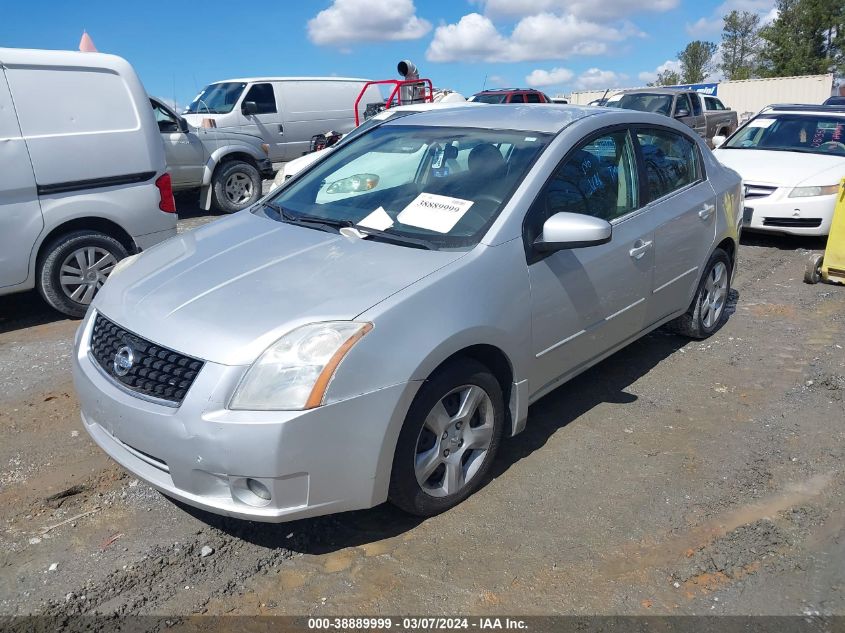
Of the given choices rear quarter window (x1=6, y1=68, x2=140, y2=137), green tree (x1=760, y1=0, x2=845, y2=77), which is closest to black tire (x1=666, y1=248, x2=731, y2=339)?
rear quarter window (x1=6, y1=68, x2=140, y2=137)

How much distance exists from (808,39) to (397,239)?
210 feet

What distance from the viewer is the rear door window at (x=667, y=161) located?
427 cm

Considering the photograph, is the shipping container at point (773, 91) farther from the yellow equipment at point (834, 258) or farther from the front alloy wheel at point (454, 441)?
the front alloy wheel at point (454, 441)

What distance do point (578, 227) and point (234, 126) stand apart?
11.7 metres

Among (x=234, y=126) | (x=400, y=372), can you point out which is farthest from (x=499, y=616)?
(x=234, y=126)

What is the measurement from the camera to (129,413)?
8.68ft

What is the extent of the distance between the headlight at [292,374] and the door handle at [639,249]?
6.62ft

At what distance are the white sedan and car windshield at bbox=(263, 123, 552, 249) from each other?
17.6 feet

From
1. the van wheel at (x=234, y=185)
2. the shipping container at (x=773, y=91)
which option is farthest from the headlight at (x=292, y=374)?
the shipping container at (x=773, y=91)

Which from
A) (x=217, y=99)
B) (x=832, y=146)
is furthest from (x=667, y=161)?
(x=217, y=99)

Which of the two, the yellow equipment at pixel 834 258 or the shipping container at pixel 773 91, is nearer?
the yellow equipment at pixel 834 258

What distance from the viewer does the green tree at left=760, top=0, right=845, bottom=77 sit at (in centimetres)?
5328

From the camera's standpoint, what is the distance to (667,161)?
4500 mm

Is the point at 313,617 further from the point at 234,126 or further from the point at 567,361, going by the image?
the point at 234,126
